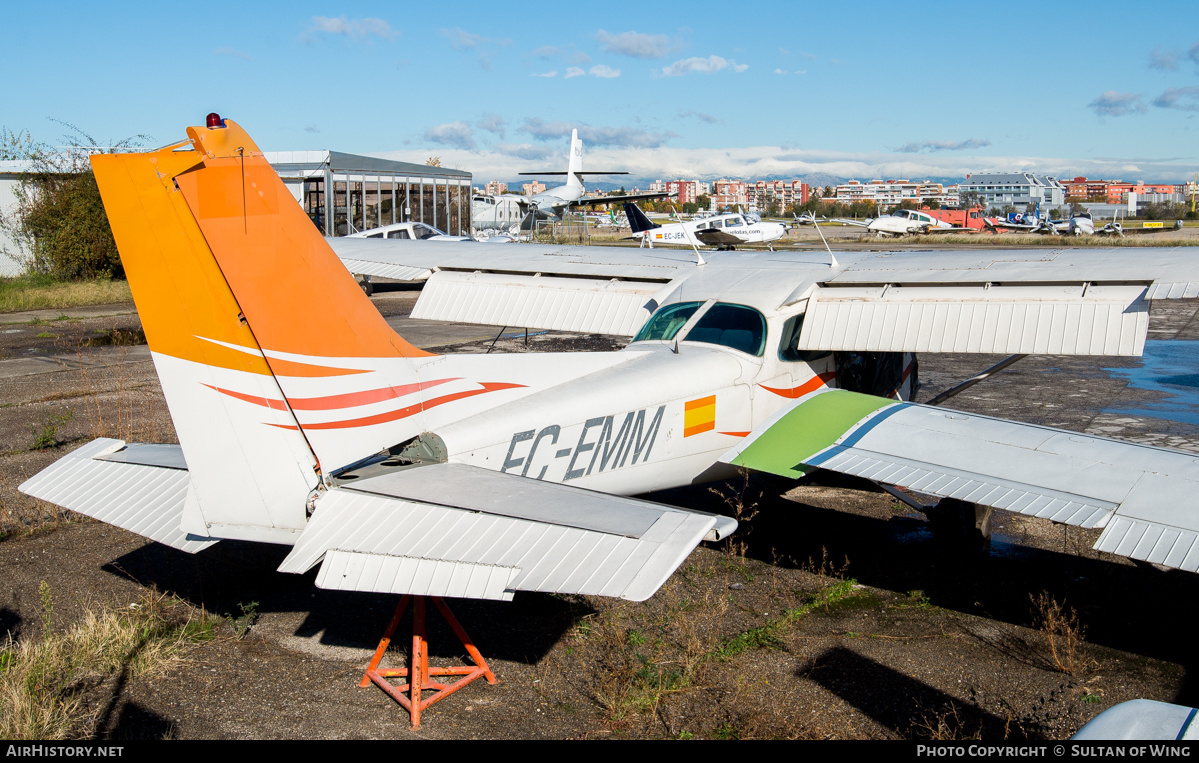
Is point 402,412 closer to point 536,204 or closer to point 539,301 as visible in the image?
point 539,301

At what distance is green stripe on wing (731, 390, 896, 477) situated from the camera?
614 centimetres

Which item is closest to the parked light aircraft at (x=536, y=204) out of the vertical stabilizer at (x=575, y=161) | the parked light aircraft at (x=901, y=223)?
the vertical stabilizer at (x=575, y=161)

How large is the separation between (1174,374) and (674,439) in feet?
44.1

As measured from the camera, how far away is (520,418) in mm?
5016

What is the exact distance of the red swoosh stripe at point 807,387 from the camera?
283 inches

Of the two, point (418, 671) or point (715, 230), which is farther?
point (715, 230)

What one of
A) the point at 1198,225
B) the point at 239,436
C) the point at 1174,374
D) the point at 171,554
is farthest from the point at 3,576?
the point at 1198,225

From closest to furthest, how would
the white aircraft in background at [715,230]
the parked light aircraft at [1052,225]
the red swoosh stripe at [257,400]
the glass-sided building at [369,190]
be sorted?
the red swoosh stripe at [257,400] < the glass-sided building at [369,190] < the white aircraft in background at [715,230] < the parked light aircraft at [1052,225]

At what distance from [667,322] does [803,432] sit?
1.61m

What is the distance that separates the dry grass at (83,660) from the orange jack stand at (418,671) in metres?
1.32

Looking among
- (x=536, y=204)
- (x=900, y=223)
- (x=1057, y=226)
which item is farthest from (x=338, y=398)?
(x=1057, y=226)

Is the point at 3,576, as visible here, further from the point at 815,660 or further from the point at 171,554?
the point at 815,660

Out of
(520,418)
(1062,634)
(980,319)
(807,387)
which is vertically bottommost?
(1062,634)

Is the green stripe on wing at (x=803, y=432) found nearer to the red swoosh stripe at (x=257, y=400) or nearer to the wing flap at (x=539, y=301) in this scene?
the wing flap at (x=539, y=301)
